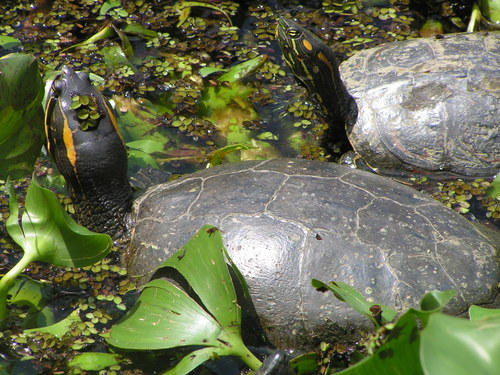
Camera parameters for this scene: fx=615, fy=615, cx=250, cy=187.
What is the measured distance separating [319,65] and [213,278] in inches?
85.6

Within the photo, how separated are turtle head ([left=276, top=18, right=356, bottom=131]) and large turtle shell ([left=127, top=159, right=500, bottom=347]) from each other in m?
1.31

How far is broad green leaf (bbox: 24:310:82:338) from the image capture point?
2.90 meters

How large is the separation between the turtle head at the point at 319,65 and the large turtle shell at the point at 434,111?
11 centimetres

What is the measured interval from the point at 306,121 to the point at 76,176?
1.91 metres

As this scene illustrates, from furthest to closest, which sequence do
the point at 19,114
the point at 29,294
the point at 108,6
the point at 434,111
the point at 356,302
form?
1. the point at 108,6
2. the point at 434,111
3. the point at 29,294
4. the point at 19,114
5. the point at 356,302

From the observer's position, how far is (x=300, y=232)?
279cm

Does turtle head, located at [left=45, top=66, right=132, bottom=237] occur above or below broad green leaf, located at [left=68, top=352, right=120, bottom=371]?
above

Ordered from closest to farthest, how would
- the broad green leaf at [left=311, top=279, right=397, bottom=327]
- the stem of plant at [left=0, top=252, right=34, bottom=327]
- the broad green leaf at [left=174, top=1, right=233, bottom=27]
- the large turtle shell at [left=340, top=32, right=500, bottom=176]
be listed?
1. the broad green leaf at [left=311, top=279, right=397, bottom=327]
2. the stem of plant at [left=0, top=252, right=34, bottom=327]
3. the large turtle shell at [left=340, top=32, right=500, bottom=176]
4. the broad green leaf at [left=174, top=1, right=233, bottom=27]

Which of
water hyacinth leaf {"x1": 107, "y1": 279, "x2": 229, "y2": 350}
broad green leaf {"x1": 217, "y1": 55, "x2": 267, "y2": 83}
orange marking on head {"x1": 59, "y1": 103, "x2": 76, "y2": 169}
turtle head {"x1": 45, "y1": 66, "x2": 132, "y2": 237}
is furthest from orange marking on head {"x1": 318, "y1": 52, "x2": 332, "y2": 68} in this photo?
water hyacinth leaf {"x1": 107, "y1": 279, "x2": 229, "y2": 350}

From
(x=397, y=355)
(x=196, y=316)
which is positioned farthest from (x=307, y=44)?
(x=397, y=355)

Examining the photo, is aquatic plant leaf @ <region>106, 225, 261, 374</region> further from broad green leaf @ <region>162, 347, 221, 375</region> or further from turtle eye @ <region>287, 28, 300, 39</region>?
turtle eye @ <region>287, 28, 300, 39</region>

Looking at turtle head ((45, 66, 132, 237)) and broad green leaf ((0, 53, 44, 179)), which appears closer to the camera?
broad green leaf ((0, 53, 44, 179))

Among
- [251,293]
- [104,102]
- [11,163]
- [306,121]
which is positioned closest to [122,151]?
[104,102]

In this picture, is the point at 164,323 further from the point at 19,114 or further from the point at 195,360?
the point at 19,114
